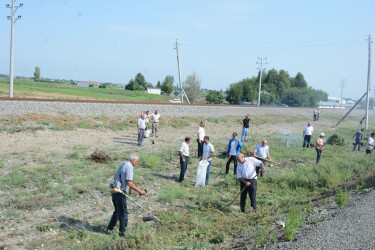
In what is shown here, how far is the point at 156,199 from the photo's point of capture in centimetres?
1002

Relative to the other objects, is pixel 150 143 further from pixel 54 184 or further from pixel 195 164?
pixel 54 184

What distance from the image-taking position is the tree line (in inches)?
2763

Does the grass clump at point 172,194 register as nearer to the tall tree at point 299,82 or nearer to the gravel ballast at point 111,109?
the gravel ballast at point 111,109

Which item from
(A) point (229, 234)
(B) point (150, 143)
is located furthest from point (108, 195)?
(B) point (150, 143)

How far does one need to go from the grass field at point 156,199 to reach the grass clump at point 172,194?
27 millimetres

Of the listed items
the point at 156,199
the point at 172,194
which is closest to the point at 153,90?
the point at 156,199

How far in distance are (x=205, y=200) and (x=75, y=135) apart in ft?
38.4

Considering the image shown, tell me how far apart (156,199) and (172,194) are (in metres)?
0.51

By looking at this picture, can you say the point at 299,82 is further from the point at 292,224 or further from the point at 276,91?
the point at 292,224

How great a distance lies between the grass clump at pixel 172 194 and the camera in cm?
980

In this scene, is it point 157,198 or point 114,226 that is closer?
point 114,226

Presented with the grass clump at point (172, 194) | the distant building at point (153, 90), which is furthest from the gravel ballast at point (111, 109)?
the distant building at point (153, 90)

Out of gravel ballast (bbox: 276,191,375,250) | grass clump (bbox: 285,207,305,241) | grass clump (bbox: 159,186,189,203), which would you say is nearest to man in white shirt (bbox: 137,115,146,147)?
grass clump (bbox: 159,186,189,203)

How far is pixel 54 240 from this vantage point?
281 inches
